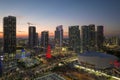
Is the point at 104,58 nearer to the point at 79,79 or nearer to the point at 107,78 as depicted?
the point at 107,78

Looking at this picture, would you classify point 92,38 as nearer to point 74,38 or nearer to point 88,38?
point 88,38

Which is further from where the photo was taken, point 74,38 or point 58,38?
point 58,38

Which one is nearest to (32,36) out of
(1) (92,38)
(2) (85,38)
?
(2) (85,38)

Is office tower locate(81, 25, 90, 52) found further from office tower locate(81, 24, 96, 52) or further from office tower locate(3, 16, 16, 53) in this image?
office tower locate(3, 16, 16, 53)

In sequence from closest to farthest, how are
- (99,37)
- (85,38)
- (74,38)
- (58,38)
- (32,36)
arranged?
(85,38) → (74,38) → (32,36) → (99,37) → (58,38)

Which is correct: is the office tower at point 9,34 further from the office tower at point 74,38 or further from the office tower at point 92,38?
the office tower at point 92,38

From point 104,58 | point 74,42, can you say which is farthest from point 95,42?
point 104,58
